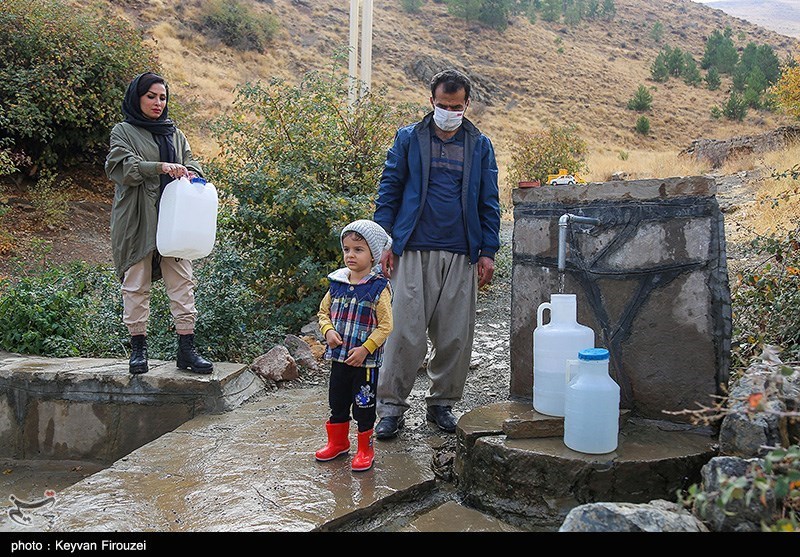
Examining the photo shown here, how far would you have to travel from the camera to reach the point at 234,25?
96.6 ft

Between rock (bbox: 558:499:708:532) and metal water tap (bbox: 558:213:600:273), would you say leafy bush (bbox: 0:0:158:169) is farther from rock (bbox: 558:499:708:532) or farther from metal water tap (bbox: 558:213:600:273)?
rock (bbox: 558:499:708:532)

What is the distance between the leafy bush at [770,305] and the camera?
3.48 meters

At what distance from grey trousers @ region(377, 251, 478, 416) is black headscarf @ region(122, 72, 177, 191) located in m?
1.63

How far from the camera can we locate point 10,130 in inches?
372

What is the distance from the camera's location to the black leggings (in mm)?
2951

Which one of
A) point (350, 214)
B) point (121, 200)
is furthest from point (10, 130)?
point (121, 200)

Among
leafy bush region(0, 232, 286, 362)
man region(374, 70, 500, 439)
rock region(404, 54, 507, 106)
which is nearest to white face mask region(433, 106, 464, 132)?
man region(374, 70, 500, 439)

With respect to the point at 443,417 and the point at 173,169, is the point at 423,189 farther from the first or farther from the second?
the point at 173,169

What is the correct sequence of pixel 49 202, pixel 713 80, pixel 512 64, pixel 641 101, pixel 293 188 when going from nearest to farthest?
pixel 293 188, pixel 49 202, pixel 641 101, pixel 713 80, pixel 512 64

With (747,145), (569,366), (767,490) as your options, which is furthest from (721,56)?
(767,490)

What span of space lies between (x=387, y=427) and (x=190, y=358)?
1393 mm

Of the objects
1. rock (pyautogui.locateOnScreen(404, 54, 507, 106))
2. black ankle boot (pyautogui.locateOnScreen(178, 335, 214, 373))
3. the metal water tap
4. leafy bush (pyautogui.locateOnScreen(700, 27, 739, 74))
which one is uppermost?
leafy bush (pyautogui.locateOnScreen(700, 27, 739, 74))

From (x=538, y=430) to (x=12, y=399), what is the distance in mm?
3357
